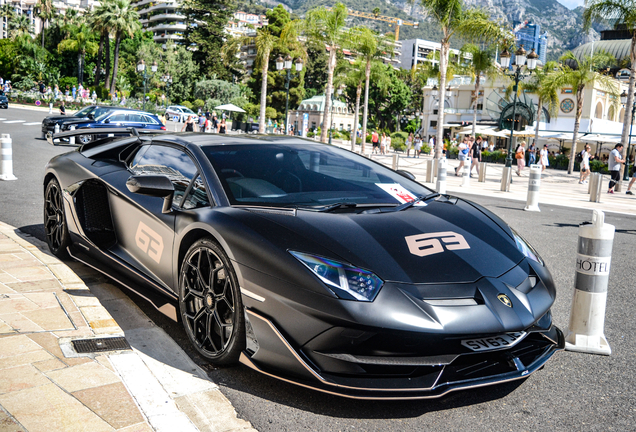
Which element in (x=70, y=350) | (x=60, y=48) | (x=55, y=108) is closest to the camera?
(x=70, y=350)

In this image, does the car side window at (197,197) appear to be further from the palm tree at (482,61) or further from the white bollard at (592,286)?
the palm tree at (482,61)

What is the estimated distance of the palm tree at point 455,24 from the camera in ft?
79.1

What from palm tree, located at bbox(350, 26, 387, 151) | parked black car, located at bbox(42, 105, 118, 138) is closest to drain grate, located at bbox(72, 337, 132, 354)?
parked black car, located at bbox(42, 105, 118, 138)

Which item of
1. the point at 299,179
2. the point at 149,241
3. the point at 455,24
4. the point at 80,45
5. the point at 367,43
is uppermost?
the point at 80,45

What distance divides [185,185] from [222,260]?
86cm

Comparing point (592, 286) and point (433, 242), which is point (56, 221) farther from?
point (592, 286)

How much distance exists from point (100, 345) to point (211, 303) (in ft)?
Answer: 2.56

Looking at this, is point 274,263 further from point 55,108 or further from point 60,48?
point 60,48

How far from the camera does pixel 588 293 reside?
3643mm

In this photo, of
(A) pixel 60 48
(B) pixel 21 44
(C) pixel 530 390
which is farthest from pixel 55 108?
(C) pixel 530 390

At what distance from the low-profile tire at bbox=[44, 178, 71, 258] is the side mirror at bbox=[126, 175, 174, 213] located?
1.73 meters

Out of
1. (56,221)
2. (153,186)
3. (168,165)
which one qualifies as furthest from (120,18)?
(153,186)

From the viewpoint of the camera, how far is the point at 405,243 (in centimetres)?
289

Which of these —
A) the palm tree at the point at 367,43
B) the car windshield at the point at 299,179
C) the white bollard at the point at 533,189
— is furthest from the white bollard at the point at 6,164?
the palm tree at the point at 367,43
